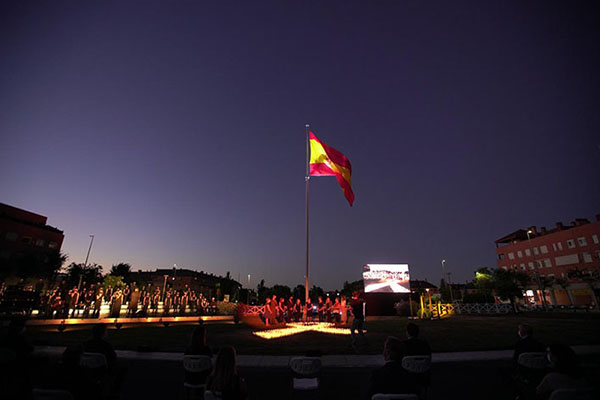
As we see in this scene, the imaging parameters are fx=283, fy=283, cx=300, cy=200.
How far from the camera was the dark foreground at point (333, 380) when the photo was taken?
6250mm

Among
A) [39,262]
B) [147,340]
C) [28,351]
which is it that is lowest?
[147,340]

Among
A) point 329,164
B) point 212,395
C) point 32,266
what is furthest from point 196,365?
point 32,266

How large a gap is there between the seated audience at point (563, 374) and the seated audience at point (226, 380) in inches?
171

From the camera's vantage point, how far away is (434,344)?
38.0 feet

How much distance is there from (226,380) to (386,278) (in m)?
33.5

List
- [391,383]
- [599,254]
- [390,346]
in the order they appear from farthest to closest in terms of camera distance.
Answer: [599,254]
[390,346]
[391,383]

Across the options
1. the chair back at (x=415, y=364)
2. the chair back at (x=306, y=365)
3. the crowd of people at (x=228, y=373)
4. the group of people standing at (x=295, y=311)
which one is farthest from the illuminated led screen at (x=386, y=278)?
the chair back at (x=306, y=365)

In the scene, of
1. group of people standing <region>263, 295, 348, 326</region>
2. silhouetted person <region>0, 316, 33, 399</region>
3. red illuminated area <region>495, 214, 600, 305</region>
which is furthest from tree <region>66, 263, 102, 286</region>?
red illuminated area <region>495, 214, 600, 305</region>

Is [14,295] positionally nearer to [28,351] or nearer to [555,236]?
[28,351]

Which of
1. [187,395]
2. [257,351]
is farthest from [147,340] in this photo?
[187,395]

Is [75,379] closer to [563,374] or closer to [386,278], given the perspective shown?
[563,374]

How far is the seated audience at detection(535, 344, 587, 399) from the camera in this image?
3.92 meters

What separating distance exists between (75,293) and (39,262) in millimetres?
40502

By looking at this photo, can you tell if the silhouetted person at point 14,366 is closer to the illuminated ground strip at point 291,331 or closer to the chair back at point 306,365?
the chair back at point 306,365
